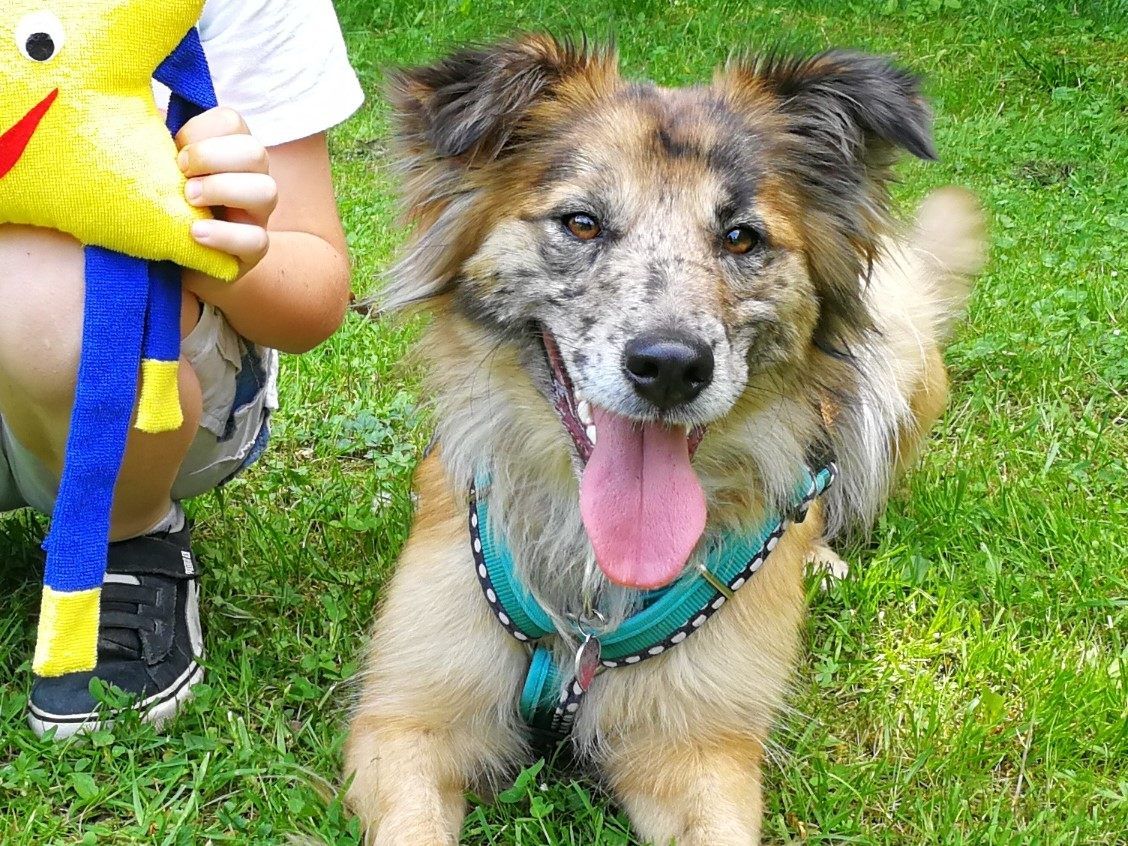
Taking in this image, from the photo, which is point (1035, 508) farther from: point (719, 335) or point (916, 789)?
point (719, 335)

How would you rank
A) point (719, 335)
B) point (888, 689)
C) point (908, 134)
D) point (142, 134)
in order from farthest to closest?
point (888, 689)
point (908, 134)
point (719, 335)
point (142, 134)

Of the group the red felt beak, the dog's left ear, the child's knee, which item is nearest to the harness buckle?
the dog's left ear

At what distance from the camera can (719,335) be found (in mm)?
2301

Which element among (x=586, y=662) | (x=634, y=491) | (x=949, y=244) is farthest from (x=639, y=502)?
(x=949, y=244)

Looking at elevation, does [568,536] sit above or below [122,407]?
below

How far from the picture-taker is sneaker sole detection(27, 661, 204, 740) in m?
2.54

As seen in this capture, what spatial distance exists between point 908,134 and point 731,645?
117cm

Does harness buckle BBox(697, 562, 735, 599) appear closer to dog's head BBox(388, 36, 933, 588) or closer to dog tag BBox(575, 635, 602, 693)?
dog's head BBox(388, 36, 933, 588)

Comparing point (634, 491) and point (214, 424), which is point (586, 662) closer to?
point (634, 491)

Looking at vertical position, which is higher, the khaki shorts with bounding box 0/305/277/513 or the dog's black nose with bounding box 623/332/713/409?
the dog's black nose with bounding box 623/332/713/409

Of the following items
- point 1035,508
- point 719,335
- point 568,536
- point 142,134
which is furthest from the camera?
point 1035,508

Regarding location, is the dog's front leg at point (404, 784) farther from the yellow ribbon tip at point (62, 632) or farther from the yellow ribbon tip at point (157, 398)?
the yellow ribbon tip at point (157, 398)

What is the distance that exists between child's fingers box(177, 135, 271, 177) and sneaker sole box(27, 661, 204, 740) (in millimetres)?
1208

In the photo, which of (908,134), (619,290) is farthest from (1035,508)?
(619,290)
